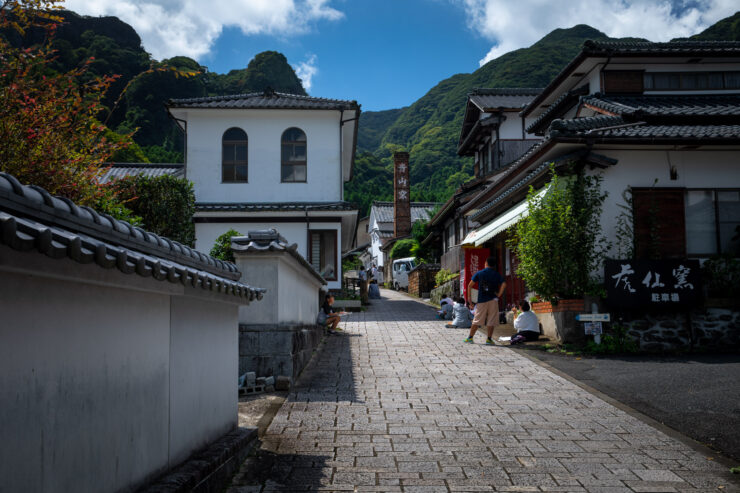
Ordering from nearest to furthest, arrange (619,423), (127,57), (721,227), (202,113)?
1. (619,423)
2. (721,227)
3. (202,113)
4. (127,57)

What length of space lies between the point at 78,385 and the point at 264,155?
20.5m

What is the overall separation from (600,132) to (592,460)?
8.49 m

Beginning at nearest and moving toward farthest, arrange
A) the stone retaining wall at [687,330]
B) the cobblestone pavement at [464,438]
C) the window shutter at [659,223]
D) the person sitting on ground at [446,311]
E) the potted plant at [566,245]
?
the cobblestone pavement at [464,438], the stone retaining wall at [687,330], the potted plant at [566,245], the window shutter at [659,223], the person sitting on ground at [446,311]

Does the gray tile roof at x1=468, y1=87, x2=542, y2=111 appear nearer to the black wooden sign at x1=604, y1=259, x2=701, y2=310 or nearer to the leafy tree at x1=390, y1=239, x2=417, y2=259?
the leafy tree at x1=390, y1=239, x2=417, y2=259

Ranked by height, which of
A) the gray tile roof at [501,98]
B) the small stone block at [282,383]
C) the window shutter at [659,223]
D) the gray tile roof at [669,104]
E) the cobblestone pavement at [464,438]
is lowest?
the cobblestone pavement at [464,438]

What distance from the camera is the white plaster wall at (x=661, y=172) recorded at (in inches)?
501

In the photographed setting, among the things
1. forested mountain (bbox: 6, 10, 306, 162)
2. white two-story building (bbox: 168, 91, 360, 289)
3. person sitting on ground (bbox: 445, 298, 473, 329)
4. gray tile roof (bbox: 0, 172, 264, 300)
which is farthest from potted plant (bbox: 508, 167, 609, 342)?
forested mountain (bbox: 6, 10, 306, 162)

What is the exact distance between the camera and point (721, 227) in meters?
13.0

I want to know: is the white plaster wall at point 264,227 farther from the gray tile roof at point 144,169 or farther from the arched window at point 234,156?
the gray tile roof at point 144,169

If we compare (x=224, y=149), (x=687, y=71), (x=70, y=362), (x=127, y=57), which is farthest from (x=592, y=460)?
(x=127, y=57)

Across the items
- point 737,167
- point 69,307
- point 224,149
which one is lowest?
point 69,307

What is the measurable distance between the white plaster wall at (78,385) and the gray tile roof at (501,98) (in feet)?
83.5

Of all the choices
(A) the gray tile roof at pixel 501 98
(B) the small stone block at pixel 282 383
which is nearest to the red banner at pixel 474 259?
(A) the gray tile roof at pixel 501 98

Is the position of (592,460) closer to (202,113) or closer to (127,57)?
(202,113)
